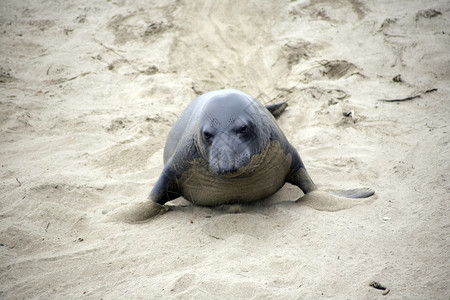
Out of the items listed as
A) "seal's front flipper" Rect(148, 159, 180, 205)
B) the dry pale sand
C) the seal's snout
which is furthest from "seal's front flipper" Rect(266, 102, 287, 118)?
the seal's snout

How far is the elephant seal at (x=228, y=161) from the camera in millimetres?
3004

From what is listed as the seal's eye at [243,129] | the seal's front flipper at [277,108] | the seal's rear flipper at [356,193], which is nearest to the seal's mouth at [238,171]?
the seal's eye at [243,129]

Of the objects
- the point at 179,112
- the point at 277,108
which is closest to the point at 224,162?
the point at 277,108

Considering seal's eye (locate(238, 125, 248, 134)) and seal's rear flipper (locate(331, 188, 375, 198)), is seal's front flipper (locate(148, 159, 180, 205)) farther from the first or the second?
seal's rear flipper (locate(331, 188, 375, 198))

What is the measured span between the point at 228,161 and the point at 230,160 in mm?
17

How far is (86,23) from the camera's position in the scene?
784 centimetres

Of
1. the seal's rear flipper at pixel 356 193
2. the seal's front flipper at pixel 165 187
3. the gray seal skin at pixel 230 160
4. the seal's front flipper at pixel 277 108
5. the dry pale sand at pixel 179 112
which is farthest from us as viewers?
the seal's front flipper at pixel 277 108

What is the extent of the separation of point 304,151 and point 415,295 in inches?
102

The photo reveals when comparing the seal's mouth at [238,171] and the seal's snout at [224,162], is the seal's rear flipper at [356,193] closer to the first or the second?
the seal's mouth at [238,171]

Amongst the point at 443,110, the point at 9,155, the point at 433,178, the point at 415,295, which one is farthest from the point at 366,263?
the point at 9,155

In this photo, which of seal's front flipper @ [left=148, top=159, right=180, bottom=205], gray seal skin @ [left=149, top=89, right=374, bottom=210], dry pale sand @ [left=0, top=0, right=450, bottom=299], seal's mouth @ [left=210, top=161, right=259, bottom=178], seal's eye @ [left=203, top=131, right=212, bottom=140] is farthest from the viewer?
seal's front flipper @ [left=148, top=159, right=180, bottom=205]

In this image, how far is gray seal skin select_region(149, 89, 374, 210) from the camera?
2996 millimetres

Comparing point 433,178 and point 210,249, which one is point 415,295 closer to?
point 210,249

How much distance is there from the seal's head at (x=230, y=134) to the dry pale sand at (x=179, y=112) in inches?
22.0
